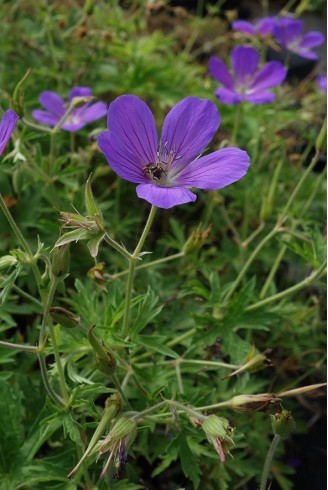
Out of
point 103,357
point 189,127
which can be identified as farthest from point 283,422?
point 189,127

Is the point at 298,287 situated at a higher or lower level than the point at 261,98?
lower

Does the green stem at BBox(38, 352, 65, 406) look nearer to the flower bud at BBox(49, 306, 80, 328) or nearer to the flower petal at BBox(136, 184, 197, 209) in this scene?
the flower bud at BBox(49, 306, 80, 328)

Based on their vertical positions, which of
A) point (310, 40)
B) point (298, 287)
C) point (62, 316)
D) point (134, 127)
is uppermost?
point (134, 127)

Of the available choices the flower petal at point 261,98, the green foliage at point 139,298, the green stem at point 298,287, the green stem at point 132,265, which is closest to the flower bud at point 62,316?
the green foliage at point 139,298

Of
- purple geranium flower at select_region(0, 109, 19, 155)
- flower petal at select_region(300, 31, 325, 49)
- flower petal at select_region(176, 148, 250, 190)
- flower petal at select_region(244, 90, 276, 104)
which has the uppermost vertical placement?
purple geranium flower at select_region(0, 109, 19, 155)

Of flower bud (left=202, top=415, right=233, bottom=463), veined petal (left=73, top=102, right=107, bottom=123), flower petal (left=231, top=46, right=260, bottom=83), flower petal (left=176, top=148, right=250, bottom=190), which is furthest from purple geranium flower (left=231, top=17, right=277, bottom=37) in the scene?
flower bud (left=202, top=415, right=233, bottom=463)

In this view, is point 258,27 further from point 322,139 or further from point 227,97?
point 322,139
